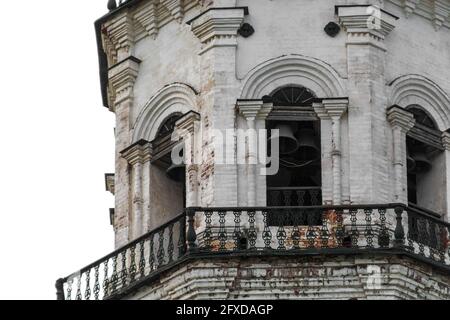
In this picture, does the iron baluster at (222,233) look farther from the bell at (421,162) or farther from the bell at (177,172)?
the bell at (421,162)

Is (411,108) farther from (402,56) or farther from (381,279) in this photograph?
(381,279)

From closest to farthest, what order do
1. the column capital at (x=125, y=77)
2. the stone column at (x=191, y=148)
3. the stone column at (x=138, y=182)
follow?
1. the stone column at (x=191, y=148)
2. the stone column at (x=138, y=182)
3. the column capital at (x=125, y=77)

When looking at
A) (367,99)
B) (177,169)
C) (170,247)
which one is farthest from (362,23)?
(170,247)

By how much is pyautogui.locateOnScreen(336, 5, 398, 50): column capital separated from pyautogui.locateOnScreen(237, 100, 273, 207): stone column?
63.0 inches

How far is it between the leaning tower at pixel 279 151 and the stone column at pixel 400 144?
27 millimetres

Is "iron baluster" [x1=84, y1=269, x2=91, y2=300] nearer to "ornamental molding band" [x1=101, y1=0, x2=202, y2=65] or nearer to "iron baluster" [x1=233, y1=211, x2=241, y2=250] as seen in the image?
"iron baluster" [x1=233, y1=211, x2=241, y2=250]

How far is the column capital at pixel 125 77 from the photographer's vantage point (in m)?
42.3

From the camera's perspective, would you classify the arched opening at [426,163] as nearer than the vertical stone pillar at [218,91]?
No

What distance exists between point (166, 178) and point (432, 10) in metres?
4.44

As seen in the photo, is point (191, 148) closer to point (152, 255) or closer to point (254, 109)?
point (254, 109)

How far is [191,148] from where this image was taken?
133 feet

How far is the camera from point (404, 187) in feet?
132

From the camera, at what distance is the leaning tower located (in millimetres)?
38688

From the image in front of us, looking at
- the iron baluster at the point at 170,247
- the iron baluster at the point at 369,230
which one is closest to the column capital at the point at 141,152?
the iron baluster at the point at 170,247
